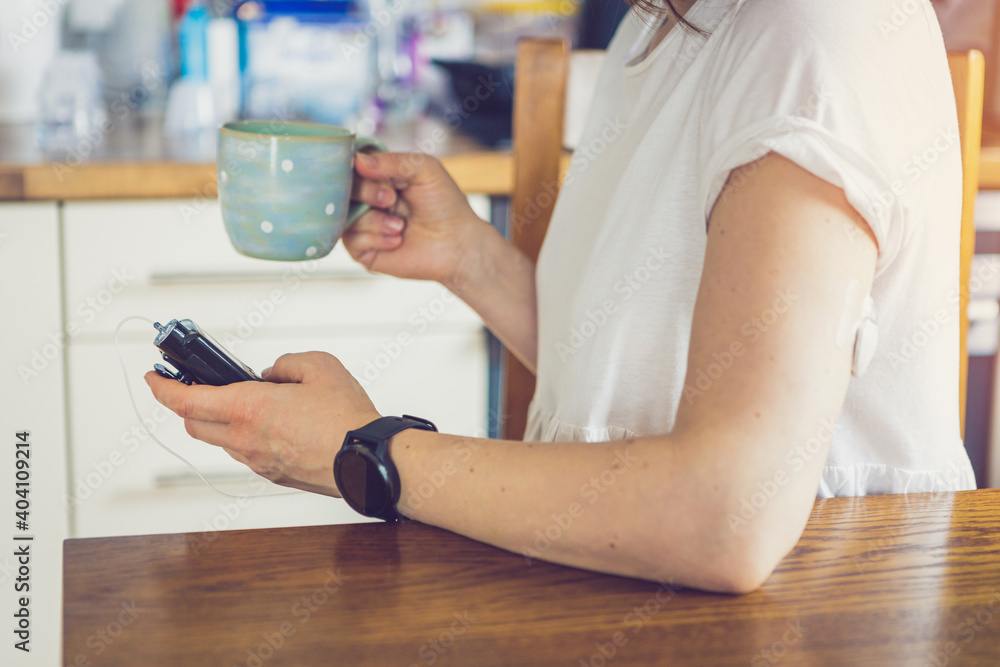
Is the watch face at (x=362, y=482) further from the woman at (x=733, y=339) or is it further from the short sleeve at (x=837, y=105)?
the short sleeve at (x=837, y=105)

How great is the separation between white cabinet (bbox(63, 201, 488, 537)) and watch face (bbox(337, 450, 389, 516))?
0.77 meters

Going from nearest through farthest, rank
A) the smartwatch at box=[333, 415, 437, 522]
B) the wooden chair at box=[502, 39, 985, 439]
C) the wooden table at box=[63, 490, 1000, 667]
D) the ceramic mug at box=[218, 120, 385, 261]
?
the wooden table at box=[63, 490, 1000, 667] → the smartwatch at box=[333, 415, 437, 522] → the ceramic mug at box=[218, 120, 385, 261] → the wooden chair at box=[502, 39, 985, 439]

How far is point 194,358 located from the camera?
1.83ft

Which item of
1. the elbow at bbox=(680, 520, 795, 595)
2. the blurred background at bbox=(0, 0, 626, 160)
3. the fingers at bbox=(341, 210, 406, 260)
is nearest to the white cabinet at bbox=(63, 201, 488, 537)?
the blurred background at bbox=(0, 0, 626, 160)

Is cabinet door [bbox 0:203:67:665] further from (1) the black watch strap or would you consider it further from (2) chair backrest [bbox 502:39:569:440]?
(1) the black watch strap

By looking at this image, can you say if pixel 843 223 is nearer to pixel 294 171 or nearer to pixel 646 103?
pixel 646 103

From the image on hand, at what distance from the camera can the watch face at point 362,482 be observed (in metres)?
0.49

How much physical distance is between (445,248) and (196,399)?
37 centimetres

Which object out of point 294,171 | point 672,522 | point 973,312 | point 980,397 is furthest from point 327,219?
point 980,397

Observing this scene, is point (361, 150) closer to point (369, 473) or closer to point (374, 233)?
point (374, 233)

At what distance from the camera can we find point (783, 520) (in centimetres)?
45

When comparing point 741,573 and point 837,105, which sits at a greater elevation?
point 837,105

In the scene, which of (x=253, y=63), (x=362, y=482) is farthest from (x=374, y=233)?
(x=253, y=63)

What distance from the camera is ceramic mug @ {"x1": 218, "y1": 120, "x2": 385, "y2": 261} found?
27.1 inches
